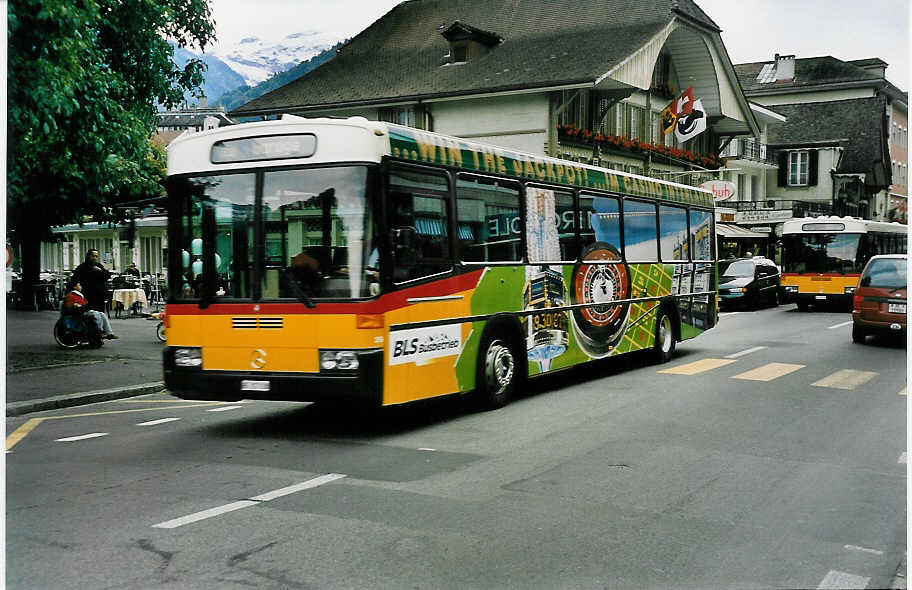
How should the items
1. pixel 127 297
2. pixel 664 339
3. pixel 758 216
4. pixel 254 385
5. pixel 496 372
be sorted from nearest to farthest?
pixel 254 385 → pixel 496 372 → pixel 664 339 → pixel 127 297 → pixel 758 216

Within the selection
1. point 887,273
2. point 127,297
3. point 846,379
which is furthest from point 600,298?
point 127,297

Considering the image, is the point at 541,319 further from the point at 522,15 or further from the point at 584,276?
the point at 522,15

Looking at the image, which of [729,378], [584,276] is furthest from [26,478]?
[729,378]

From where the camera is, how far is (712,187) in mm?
44531

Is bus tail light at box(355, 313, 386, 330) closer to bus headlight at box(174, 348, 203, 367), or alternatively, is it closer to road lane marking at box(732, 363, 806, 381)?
bus headlight at box(174, 348, 203, 367)

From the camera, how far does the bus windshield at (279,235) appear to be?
9.17 m

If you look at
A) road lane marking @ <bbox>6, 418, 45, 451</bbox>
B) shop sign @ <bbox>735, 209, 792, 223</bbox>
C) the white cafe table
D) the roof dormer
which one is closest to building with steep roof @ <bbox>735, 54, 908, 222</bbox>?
shop sign @ <bbox>735, 209, 792, 223</bbox>

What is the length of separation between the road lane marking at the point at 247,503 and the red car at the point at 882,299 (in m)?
14.9

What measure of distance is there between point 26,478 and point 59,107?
5497 mm

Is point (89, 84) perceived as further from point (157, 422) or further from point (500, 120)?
point (500, 120)

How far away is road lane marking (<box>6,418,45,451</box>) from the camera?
9773mm

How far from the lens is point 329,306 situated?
919 centimetres

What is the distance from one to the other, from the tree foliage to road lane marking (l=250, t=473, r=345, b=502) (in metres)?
6.27

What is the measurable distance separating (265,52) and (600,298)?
579 cm
